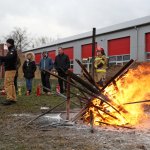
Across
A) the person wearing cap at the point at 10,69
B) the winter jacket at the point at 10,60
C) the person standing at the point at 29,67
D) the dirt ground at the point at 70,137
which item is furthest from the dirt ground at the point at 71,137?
the person standing at the point at 29,67

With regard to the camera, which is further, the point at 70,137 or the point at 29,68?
the point at 29,68

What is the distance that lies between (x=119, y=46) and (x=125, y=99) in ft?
80.0

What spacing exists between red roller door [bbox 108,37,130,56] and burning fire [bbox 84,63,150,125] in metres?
22.3

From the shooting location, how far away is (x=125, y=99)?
956 centimetres

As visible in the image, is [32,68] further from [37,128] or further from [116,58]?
[116,58]

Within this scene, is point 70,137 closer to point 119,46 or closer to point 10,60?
point 10,60

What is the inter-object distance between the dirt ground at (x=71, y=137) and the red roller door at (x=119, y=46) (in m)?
23.5

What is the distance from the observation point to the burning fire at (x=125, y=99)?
908 cm

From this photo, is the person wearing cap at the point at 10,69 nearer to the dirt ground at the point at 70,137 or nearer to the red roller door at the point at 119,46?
the dirt ground at the point at 70,137

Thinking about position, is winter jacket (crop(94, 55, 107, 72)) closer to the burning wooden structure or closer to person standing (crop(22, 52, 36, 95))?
the burning wooden structure

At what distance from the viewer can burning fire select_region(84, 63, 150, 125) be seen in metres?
9.08

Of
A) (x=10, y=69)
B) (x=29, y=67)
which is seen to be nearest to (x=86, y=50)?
(x=29, y=67)

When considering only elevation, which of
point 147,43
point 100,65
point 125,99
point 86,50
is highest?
point 86,50

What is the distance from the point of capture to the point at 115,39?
113ft
